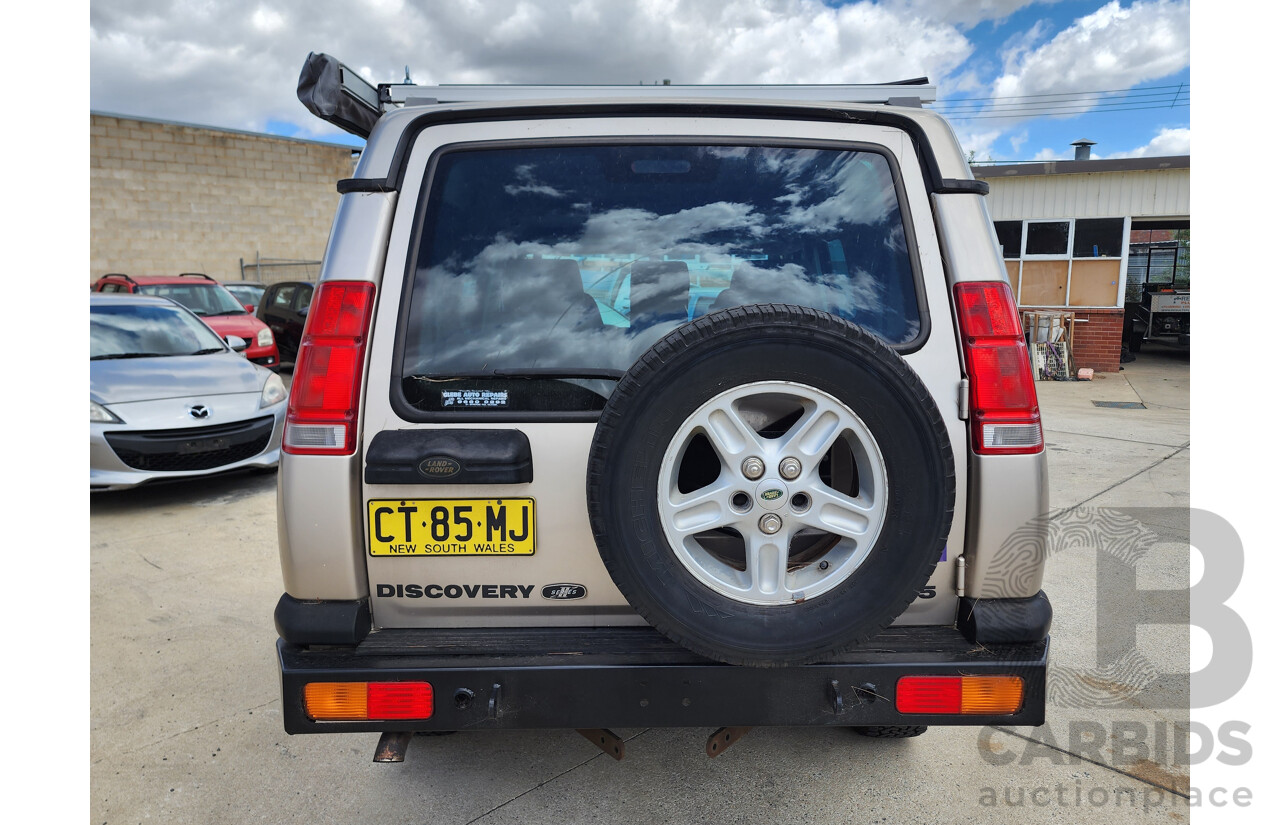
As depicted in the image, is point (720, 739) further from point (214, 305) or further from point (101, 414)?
point (214, 305)

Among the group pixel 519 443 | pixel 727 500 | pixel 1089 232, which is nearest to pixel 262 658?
pixel 519 443

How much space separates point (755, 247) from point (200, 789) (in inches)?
96.8

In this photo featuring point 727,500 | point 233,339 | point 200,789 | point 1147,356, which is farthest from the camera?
point 1147,356

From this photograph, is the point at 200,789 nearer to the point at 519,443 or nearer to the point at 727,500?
the point at 519,443

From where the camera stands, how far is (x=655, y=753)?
2723 mm

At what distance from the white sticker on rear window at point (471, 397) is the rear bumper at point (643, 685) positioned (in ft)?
2.03

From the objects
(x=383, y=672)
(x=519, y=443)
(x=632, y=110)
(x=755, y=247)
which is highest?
(x=632, y=110)

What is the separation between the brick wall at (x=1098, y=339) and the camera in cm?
1440

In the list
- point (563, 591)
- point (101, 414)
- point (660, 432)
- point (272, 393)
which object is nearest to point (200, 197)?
point (272, 393)

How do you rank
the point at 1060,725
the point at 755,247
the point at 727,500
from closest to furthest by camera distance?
the point at 727,500
the point at 755,247
the point at 1060,725

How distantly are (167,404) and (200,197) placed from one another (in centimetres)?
1893

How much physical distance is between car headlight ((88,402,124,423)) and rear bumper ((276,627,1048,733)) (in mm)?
4787

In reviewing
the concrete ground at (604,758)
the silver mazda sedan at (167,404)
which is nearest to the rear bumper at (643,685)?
the concrete ground at (604,758)

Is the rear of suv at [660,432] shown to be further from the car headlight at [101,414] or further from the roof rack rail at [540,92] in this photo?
the car headlight at [101,414]
